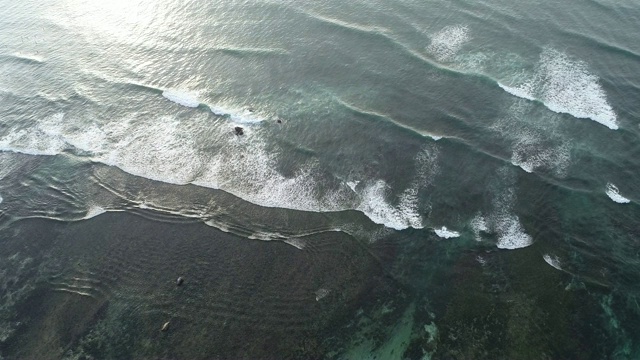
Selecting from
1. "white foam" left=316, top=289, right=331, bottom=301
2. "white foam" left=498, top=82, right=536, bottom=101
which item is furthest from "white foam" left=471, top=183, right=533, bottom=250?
"white foam" left=498, top=82, right=536, bottom=101

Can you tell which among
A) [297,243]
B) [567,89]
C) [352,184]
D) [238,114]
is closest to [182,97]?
[238,114]

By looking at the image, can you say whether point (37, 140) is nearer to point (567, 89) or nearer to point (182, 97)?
point (182, 97)

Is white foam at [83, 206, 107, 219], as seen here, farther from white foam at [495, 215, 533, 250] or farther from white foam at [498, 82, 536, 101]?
white foam at [498, 82, 536, 101]

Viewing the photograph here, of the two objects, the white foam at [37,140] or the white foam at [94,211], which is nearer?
the white foam at [94,211]

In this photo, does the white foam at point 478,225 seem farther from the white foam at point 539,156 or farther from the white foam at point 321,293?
the white foam at point 321,293

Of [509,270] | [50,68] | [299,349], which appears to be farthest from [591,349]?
[50,68]

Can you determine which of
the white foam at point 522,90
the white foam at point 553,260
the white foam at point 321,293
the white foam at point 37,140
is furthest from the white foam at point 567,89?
the white foam at point 37,140
